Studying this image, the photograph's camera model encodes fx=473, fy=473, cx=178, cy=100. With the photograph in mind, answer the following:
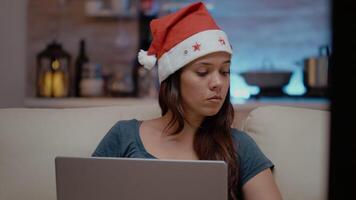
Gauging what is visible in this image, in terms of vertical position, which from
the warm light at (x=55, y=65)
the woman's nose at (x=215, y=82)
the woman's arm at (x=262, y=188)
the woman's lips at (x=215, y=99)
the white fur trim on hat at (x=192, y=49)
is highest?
the white fur trim on hat at (x=192, y=49)

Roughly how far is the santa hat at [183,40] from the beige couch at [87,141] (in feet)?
0.80

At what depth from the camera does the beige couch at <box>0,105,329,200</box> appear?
1.41 m

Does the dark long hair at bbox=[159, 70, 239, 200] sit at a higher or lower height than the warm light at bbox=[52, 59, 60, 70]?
lower

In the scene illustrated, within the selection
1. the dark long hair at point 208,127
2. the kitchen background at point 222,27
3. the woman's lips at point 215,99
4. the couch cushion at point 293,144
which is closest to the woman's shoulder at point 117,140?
the dark long hair at point 208,127

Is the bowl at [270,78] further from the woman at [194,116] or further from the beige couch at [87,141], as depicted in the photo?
the woman at [194,116]

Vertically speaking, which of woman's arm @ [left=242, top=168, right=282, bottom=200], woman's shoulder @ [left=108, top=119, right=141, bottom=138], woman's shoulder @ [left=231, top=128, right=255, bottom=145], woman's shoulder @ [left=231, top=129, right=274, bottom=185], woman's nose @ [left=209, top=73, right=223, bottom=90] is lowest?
woman's arm @ [left=242, top=168, right=282, bottom=200]

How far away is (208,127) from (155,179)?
60cm

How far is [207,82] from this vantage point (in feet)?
4.44

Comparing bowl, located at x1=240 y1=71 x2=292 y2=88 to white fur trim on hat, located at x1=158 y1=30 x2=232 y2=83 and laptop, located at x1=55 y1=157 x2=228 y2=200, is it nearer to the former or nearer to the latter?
white fur trim on hat, located at x1=158 y1=30 x2=232 y2=83

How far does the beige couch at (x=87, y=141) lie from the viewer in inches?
55.7

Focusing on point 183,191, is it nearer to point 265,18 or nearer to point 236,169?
point 236,169

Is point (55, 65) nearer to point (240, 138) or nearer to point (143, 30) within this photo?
point (143, 30)

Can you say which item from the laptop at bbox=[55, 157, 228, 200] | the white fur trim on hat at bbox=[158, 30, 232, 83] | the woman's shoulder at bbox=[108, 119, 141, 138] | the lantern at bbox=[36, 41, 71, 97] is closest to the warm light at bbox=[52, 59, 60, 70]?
the lantern at bbox=[36, 41, 71, 97]

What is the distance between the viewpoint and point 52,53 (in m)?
3.02
